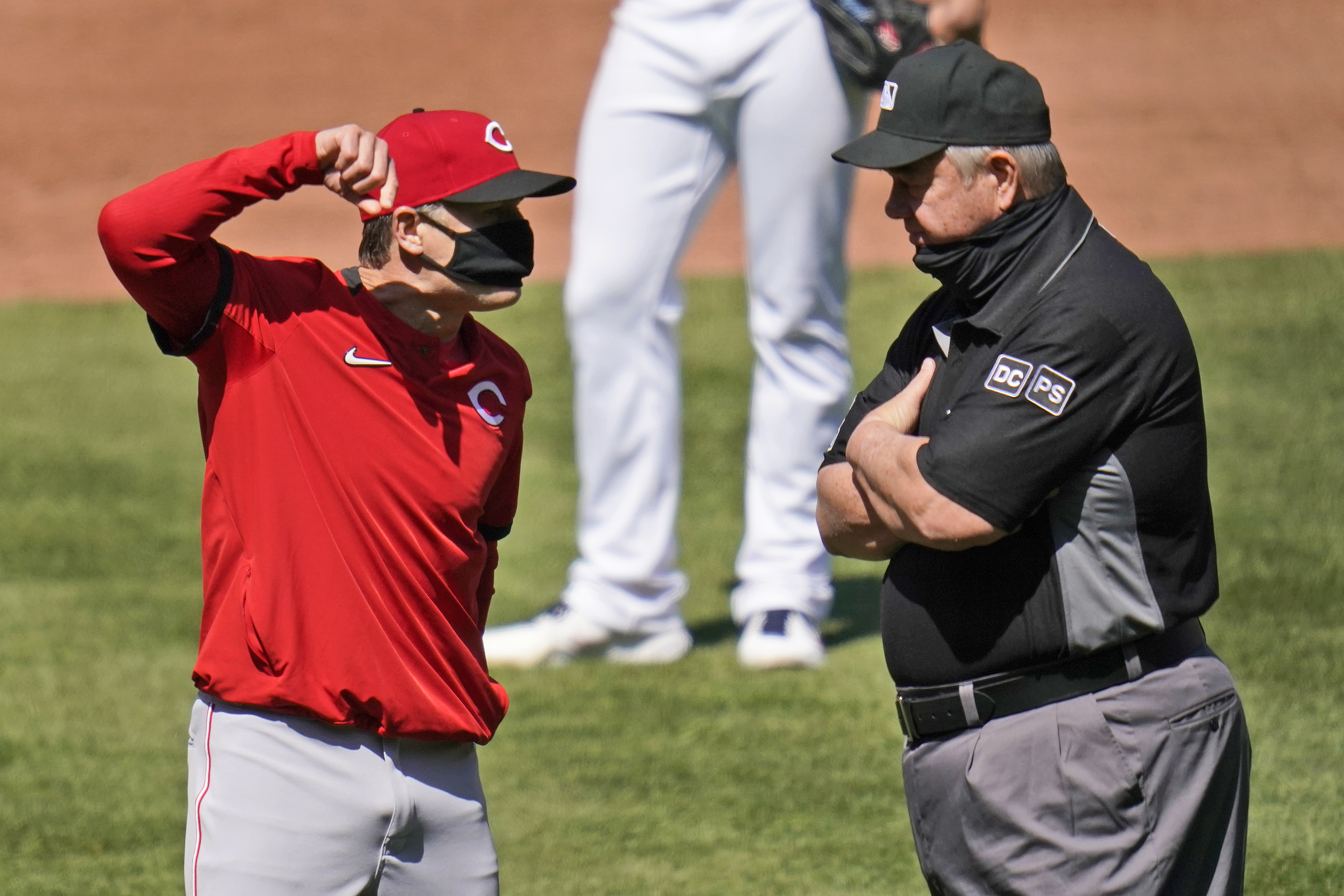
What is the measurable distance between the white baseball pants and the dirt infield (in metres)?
6.18

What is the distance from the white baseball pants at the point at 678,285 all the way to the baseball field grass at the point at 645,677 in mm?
444

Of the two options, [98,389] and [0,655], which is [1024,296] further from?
[98,389]

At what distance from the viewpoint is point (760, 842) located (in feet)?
15.8

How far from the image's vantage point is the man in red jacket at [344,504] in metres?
2.89

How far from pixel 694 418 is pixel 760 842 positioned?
14.5ft

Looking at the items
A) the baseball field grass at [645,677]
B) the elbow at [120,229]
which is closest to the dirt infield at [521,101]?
the baseball field grass at [645,677]

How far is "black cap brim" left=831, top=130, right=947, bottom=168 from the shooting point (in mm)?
3029

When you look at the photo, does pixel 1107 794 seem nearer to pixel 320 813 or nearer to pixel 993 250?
pixel 993 250

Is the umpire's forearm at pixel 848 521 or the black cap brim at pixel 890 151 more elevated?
the black cap brim at pixel 890 151

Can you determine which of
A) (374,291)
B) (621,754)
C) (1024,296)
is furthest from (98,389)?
(1024,296)

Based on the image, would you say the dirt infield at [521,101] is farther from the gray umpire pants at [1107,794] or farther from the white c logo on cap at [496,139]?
the gray umpire pants at [1107,794]

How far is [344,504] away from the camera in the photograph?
3000 mm

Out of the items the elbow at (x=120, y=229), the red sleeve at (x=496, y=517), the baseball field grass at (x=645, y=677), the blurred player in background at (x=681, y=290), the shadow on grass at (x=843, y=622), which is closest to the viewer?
the elbow at (x=120, y=229)

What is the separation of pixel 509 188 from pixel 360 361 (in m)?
0.42
